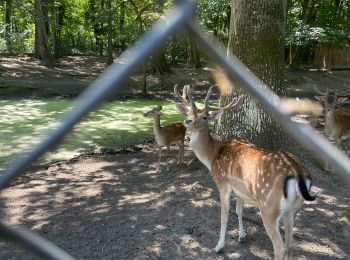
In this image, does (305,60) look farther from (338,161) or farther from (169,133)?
(338,161)

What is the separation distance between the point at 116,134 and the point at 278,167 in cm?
703

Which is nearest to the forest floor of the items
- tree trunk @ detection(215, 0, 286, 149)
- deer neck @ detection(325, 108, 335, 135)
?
tree trunk @ detection(215, 0, 286, 149)

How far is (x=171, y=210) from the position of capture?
5.41m

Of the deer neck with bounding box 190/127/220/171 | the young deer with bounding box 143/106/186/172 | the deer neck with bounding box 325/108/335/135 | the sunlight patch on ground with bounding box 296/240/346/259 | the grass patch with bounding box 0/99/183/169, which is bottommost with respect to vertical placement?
the grass patch with bounding box 0/99/183/169

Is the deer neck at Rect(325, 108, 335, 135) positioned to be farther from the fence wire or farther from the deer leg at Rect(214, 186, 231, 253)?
the fence wire

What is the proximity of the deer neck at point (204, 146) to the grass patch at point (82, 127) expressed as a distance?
3233 mm

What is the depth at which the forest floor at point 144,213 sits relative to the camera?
4613mm

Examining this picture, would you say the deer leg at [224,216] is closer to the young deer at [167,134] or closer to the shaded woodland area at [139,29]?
the young deer at [167,134]

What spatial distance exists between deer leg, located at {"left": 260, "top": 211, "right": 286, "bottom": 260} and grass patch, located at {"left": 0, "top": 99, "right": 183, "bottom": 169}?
4666mm

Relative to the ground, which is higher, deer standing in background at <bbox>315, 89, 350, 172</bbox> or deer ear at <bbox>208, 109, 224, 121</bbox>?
deer ear at <bbox>208, 109, 224, 121</bbox>

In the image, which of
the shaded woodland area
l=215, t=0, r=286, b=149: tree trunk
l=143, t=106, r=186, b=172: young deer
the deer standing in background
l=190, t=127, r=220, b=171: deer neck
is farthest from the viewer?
the shaded woodland area

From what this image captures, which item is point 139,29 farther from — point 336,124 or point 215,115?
point 215,115

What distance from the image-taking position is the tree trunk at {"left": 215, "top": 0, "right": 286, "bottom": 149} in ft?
19.1

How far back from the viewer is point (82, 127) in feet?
29.2
